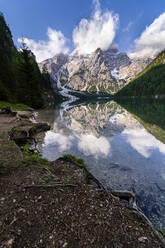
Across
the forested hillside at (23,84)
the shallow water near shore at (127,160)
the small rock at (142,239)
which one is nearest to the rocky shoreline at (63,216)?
the small rock at (142,239)

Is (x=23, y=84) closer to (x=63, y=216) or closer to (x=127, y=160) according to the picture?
(x=127, y=160)

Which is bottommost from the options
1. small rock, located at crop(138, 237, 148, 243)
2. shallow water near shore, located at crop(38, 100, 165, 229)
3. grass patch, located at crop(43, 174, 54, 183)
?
shallow water near shore, located at crop(38, 100, 165, 229)

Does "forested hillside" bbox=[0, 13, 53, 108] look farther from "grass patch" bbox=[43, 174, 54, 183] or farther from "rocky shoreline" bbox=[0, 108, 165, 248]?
"rocky shoreline" bbox=[0, 108, 165, 248]

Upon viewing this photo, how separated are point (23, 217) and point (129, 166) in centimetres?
757

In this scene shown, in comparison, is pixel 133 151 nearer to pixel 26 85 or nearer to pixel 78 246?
pixel 78 246

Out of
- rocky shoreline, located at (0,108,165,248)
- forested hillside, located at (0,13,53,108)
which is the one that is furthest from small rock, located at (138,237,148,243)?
forested hillside, located at (0,13,53,108)

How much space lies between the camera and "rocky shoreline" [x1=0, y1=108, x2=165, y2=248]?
3195mm

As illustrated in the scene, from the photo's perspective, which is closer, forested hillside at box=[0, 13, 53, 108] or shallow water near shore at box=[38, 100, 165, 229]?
shallow water near shore at box=[38, 100, 165, 229]

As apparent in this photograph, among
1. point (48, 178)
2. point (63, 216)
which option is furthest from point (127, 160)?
point (63, 216)

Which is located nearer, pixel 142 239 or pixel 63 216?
pixel 142 239

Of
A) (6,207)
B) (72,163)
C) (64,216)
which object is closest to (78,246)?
(64,216)

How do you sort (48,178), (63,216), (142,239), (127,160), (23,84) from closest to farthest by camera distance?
(142,239) < (63,216) < (48,178) < (127,160) < (23,84)

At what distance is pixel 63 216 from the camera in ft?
12.8

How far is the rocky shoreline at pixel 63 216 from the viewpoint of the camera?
3195mm
